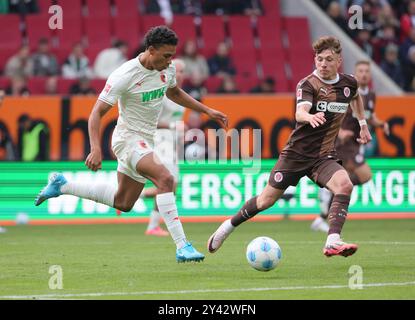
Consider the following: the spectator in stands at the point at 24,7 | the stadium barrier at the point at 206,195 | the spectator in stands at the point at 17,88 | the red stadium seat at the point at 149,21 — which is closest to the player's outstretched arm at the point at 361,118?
the stadium barrier at the point at 206,195

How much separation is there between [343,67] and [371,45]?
1.37 meters

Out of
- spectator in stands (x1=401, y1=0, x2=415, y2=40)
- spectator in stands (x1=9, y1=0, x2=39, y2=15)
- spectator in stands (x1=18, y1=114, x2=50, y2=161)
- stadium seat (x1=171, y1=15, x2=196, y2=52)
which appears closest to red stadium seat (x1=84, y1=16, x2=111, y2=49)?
spectator in stands (x1=9, y1=0, x2=39, y2=15)

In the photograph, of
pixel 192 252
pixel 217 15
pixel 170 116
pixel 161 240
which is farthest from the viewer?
pixel 217 15

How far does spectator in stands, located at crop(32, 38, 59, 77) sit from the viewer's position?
20.7m

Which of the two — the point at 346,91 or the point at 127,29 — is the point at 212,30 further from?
the point at 346,91

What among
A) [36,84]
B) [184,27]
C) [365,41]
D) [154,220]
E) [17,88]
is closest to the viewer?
[154,220]

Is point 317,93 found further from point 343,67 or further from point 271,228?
point 343,67

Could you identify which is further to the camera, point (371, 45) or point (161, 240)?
point (371, 45)

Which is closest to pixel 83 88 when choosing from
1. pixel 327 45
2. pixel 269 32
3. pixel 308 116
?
pixel 269 32

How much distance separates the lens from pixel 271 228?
16.8m

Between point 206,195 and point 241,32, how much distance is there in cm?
581

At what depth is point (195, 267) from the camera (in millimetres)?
10625

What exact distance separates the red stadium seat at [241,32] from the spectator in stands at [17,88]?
5229 millimetres
